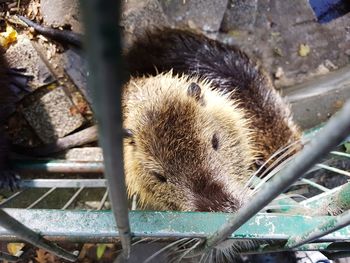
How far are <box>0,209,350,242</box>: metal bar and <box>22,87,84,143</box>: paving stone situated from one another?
1.74 meters

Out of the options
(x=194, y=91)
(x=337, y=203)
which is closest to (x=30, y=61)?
(x=194, y=91)

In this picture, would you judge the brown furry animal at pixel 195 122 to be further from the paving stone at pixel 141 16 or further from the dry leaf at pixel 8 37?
the dry leaf at pixel 8 37

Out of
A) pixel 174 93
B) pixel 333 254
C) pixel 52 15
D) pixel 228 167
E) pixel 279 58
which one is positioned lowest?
pixel 333 254

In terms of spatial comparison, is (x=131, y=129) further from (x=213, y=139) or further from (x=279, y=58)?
(x=279, y=58)

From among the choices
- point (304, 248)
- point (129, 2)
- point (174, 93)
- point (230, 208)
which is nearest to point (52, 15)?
point (129, 2)

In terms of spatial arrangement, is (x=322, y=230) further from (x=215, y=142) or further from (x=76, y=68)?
(x=76, y=68)

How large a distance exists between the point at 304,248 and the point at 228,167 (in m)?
0.92

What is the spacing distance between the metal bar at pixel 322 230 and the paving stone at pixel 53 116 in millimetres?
2128

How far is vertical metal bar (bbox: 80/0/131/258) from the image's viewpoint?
0.60 m

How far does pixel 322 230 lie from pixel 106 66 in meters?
1.10

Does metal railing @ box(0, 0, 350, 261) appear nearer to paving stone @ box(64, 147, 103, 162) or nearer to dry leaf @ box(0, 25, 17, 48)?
paving stone @ box(64, 147, 103, 162)

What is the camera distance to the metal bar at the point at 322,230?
143cm

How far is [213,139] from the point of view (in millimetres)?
2838

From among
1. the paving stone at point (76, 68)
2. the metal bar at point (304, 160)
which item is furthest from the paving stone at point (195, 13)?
A: the metal bar at point (304, 160)
